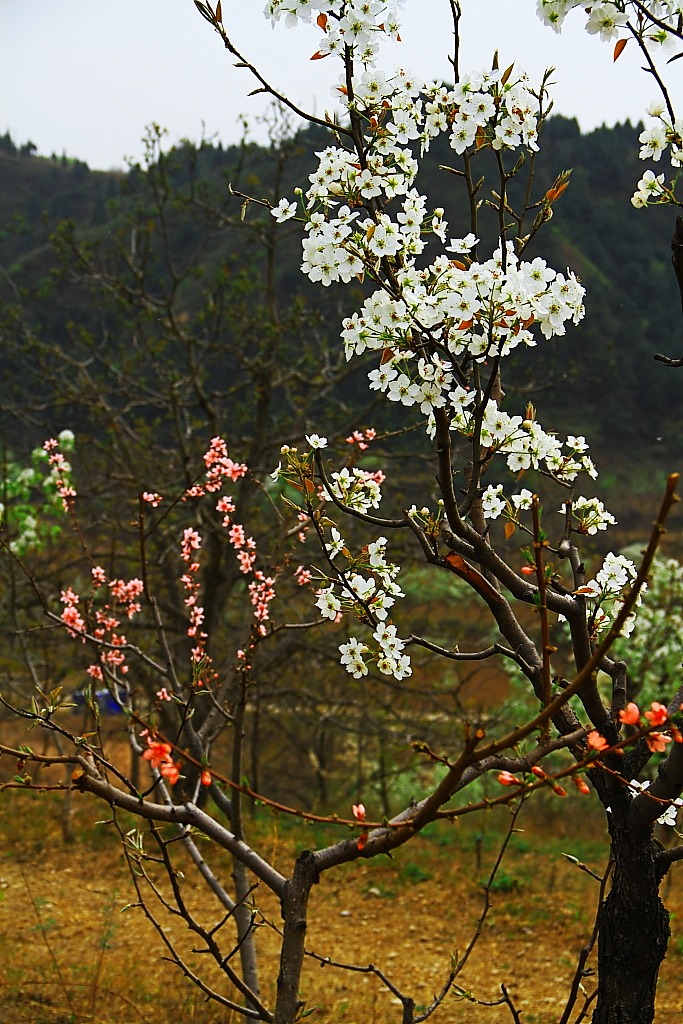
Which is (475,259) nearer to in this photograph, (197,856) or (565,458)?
(565,458)

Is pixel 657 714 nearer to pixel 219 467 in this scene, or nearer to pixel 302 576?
pixel 302 576

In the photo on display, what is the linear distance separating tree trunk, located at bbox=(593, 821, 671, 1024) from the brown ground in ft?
7.23

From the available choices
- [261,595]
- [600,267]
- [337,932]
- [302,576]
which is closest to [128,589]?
[261,595]

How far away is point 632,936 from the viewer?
2.44 metres

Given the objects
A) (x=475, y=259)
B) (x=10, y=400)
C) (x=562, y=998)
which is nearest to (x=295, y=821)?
(x=562, y=998)

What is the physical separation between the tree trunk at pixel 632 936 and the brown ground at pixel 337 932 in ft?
7.23

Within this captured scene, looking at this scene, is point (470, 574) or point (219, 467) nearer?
point (470, 574)

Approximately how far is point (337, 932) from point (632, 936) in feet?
14.4

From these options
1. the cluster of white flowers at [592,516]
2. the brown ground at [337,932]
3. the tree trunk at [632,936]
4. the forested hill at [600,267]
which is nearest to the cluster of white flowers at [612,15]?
the cluster of white flowers at [592,516]

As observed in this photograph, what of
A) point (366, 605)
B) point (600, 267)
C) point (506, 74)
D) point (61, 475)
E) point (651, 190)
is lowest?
point (366, 605)

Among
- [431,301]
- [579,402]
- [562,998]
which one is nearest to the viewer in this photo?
[431,301]

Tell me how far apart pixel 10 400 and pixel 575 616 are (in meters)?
8.40

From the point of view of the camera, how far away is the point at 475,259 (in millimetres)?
1944

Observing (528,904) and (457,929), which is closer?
(457,929)
